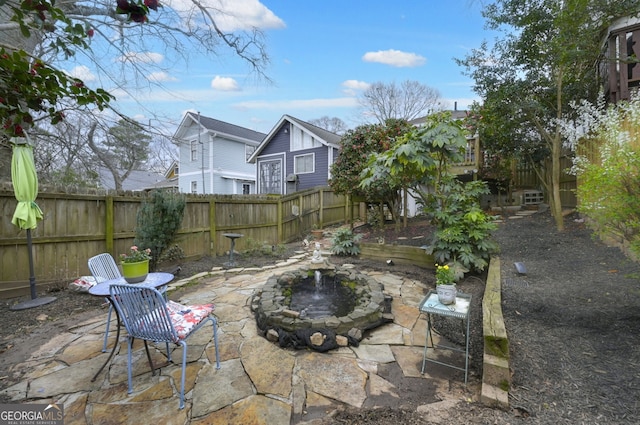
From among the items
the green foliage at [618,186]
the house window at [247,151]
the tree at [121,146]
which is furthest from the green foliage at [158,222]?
the house window at [247,151]

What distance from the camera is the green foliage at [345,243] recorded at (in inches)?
244

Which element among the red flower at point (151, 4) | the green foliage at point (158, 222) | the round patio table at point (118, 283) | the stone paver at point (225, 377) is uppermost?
the red flower at point (151, 4)

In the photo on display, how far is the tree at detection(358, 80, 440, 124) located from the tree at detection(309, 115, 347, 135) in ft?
19.2

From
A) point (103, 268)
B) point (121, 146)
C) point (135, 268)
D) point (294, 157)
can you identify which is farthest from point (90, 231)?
point (294, 157)

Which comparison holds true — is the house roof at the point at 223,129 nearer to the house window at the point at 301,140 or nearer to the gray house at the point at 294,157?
the gray house at the point at 294,157

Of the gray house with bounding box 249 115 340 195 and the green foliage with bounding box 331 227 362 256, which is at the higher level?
the gray house with bounding box 249 115 340 195

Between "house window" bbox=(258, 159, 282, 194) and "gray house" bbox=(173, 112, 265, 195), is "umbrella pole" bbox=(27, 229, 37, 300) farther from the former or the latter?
"gray house" bbox=(173, 112, 265, 195)

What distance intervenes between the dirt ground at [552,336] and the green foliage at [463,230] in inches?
13.9

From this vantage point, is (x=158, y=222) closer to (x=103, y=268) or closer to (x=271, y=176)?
(x=103, y=268)

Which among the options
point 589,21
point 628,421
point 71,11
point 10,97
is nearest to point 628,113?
point 628,421

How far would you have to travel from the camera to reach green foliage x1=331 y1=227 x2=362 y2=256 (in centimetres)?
621

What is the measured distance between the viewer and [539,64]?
558 cm

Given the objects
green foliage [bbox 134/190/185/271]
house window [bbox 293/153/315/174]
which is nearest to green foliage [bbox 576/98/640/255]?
green foliage [bbox 134/190/185/271]

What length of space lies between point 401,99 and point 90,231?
20.2 meters
